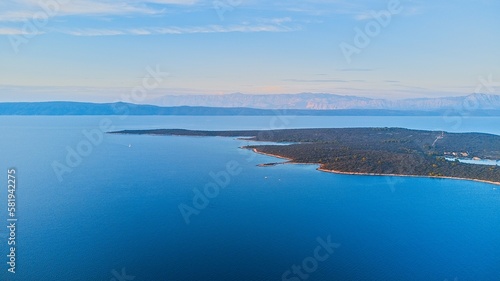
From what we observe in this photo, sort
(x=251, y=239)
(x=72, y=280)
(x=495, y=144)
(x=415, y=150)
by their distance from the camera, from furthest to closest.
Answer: (x=495, y=144) → (x=415, y=150) → (x=251, y=239) → (x=72, y=280)

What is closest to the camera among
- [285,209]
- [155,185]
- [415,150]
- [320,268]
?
[320,268]

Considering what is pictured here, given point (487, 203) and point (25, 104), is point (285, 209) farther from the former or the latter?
point (25, 104)

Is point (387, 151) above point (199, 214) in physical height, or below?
above

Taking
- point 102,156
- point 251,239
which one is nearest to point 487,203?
point 251,239

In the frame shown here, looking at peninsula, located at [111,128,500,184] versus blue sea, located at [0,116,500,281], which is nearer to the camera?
blue sea, located at [0,116,500,281]

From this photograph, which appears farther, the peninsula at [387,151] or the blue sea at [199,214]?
the peninsula at [387,151]

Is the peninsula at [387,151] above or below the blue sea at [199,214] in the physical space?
above

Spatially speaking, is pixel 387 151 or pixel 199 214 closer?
pixel 199 214

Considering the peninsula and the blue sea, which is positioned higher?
the peninsula
